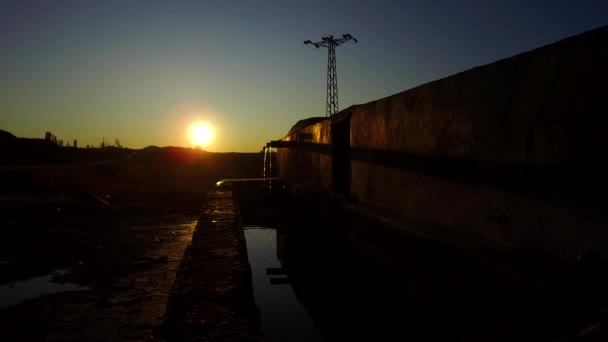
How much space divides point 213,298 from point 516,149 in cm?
297

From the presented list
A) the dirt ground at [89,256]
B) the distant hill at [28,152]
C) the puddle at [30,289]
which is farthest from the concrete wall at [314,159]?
the distant hill at [28,152]

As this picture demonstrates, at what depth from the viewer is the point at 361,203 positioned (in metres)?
7.67

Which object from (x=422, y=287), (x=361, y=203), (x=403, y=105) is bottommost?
(x=422, y=287)

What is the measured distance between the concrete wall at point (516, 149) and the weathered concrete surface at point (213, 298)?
2.39 metres

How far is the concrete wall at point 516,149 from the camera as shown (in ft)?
9.67

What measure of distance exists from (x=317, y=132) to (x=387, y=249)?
23.2ft

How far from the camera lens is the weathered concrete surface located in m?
2.96

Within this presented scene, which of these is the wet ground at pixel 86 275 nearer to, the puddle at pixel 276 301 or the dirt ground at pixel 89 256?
the dirt ground at pixel 89 256

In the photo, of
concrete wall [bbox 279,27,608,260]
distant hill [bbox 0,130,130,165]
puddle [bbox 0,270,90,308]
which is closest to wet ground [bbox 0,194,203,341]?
puddle [bbox 0,270,90,308]

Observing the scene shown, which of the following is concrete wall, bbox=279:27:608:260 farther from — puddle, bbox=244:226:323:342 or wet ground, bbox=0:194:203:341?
wet ground, bbox=0:194:203:341

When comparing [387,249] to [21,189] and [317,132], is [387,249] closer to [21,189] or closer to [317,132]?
[317,132]

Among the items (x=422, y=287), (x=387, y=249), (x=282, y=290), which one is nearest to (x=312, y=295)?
(x=282, y=290)

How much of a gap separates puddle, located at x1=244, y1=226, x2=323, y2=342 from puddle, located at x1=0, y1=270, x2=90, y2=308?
2411 millimetres

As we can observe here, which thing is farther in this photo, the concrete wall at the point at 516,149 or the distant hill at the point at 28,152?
the distant hill at the point at 28,152
